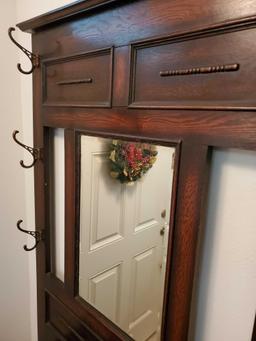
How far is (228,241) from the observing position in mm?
531

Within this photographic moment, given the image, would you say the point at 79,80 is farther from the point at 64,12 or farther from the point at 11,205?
the point at 11,205

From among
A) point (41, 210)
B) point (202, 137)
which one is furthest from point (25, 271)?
point (202, 137)

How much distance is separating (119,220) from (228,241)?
36 cm

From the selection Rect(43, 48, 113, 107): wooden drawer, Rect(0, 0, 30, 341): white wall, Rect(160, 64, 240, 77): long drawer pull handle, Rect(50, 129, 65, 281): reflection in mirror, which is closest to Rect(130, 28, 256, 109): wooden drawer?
Rect(160, 64, 240, 77): long drawer pull handle

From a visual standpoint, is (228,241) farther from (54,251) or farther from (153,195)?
(54,251)

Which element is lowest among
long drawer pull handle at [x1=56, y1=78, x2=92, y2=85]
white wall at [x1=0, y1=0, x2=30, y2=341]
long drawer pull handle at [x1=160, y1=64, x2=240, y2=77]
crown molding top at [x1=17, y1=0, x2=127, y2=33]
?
white wall at [x1=0, y1=0, x2=30, y2=341]

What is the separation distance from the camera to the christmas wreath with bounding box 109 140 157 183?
0.64 meters

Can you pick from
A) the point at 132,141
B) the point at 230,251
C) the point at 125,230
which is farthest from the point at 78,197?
the point at 230,251

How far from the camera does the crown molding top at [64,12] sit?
0.62 metres

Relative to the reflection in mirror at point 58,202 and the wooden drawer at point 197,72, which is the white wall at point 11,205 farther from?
the wooden drawer at point 197,72

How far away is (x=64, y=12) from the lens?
70 cm

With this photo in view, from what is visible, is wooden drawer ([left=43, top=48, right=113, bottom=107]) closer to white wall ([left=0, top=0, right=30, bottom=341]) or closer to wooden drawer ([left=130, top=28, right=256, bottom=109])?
wooden drawer ([left=130, top=28, right=256, bottom=109])

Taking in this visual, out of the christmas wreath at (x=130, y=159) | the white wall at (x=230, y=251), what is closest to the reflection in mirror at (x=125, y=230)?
the christmas wreath at (x=130, y=159)

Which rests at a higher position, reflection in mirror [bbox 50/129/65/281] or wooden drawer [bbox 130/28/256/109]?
wooden drawer [bbox 130/28/256/109]
